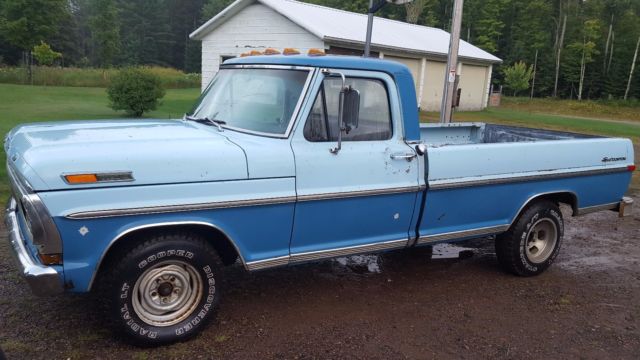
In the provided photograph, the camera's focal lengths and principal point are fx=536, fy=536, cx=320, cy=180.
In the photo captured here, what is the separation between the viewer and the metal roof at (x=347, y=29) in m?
21.4

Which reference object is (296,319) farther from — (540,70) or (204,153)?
(540,70)

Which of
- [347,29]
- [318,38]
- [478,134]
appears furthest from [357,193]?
[347,29]

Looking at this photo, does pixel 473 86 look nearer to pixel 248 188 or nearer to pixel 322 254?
pixel 322 254

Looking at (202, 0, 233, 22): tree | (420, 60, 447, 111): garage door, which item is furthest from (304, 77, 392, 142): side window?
(202, 0, 233, 22): tree

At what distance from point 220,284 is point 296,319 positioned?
789 millimetres

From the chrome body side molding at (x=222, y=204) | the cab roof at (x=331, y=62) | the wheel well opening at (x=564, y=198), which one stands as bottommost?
the wheel well opening at (x=564, y=198)

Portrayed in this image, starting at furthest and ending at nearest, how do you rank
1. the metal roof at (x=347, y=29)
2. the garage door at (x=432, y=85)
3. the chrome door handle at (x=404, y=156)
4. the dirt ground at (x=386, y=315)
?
the garage door at (x=432, y=85)
the metal roof at (x=347, y=29)
the chrome door handle at (x=404, y=156)
the dirt ground at (x=386, y=315)

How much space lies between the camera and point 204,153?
12.1 feet

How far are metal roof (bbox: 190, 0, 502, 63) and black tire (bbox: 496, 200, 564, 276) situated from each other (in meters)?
15.7

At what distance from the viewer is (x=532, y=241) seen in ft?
19.0

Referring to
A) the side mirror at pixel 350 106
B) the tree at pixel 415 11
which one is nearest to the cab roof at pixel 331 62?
the side mirror at pixel 350 106

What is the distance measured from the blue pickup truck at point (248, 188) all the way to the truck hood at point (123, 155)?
0.4 inches

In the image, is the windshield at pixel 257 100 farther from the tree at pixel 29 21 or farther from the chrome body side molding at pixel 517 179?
the tree at pixel 29 21

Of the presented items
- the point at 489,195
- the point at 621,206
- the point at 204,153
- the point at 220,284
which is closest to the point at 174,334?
the point at 220,284
